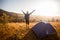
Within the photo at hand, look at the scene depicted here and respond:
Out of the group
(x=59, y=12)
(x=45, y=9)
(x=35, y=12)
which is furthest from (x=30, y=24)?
(x=59, y=12)

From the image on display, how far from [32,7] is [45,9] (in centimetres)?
26

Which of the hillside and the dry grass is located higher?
the hillside

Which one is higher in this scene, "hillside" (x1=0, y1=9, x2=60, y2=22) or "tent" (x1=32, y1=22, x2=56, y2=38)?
"hillside" (x1=0, y1=9, x2=60, y2=22)

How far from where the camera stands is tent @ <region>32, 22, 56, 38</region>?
2.62 metres

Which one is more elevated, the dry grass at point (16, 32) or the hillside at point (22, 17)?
the hillside at point (22, 17)

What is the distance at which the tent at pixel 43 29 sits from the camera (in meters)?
2.62

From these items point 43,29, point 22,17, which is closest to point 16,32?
point 22,17

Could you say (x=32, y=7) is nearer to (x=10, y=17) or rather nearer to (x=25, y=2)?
(x=25, y=2)

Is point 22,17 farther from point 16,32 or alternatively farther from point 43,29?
point 43,29

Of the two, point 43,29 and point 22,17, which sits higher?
point 22,17

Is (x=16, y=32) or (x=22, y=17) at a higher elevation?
(x=22, y=17)

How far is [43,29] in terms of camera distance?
264 cm

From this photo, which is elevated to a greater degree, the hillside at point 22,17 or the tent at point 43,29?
the hillside at point 22,17

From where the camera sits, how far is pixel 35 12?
2719mm
